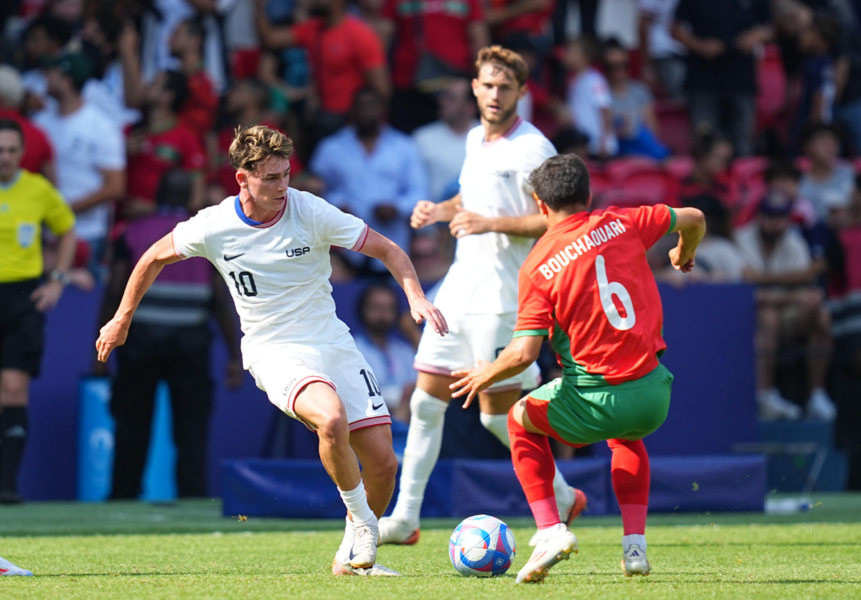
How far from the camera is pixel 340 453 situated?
516 cm

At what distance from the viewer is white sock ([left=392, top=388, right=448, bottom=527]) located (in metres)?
6.49

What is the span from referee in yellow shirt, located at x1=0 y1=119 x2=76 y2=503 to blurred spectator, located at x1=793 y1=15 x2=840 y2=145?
8919mm

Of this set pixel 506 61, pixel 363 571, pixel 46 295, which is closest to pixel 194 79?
pixel 46 295

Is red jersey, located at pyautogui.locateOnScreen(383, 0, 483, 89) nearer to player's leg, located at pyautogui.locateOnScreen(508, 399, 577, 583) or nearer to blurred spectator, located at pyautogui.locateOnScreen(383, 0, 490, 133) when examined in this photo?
blurred spectator, located at pyautogui.locateOnScreen(383, 0, 490, 133)

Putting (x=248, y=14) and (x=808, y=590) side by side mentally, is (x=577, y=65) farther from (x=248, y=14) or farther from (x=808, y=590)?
(x=808, y=590)

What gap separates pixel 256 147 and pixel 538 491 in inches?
75.2

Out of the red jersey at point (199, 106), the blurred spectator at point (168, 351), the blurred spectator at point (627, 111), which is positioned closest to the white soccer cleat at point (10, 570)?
the blurred spectator at point (168, 351)

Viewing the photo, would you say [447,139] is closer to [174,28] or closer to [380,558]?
[174,28]

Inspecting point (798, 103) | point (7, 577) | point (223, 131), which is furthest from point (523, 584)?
point (798, 103)

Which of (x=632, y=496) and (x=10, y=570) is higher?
(x=632, y=496)

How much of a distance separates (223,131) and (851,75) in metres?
7.84

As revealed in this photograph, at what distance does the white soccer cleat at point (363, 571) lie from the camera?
5.14m

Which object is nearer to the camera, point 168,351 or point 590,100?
point 168,351

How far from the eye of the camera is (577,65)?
43.8 ft
